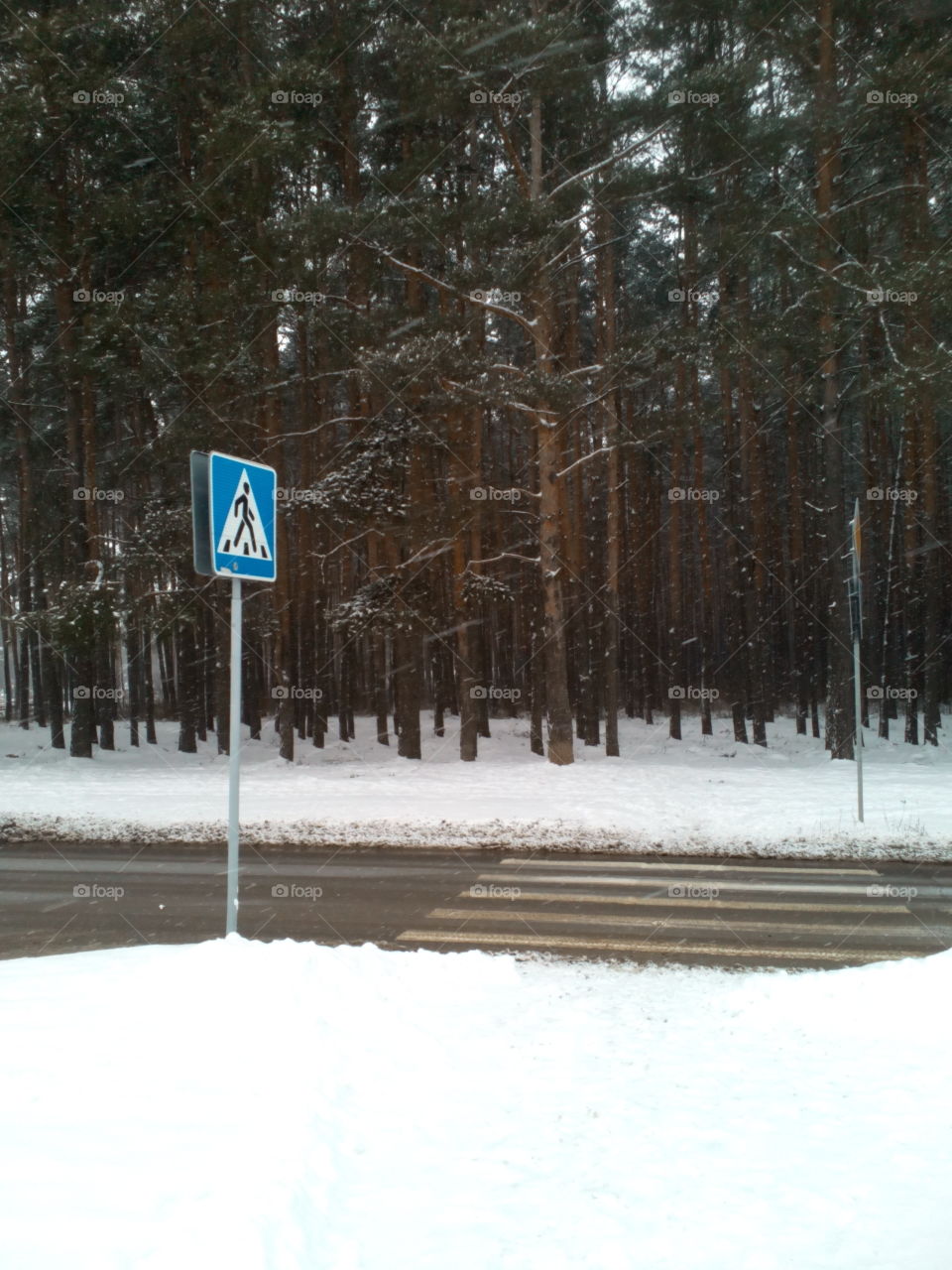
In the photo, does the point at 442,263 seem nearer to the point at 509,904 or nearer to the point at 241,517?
the point at 241,517

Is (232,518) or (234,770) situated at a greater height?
(232,518)

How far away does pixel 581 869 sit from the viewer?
34.8 feet

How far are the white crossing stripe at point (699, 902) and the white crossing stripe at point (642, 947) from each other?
51.2 inches

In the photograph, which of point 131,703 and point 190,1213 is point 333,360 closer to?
point 131,703

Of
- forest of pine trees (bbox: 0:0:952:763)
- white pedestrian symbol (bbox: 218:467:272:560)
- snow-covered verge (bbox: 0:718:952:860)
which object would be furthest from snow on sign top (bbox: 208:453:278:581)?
forest of pine trees (bbox: 0:0:952:763)

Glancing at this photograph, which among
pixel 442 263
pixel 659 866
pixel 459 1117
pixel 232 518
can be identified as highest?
pixel 442 263

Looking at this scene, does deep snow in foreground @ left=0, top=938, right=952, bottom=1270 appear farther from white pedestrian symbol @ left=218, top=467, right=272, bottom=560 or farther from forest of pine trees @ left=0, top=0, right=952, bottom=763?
forest of pine trees @ left=0, top=0, right=952, bottom=763

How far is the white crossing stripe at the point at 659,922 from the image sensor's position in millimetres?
7801

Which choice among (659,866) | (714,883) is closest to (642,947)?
(714,883)

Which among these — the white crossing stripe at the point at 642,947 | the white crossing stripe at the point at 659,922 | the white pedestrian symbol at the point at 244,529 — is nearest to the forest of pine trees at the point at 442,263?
the white crossing stripe at the point at 659,922

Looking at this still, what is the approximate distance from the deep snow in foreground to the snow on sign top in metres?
2.72

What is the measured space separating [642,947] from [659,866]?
3.37 metres

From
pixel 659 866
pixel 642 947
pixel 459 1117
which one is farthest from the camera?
pixel 659 866

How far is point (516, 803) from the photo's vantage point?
15422mm
